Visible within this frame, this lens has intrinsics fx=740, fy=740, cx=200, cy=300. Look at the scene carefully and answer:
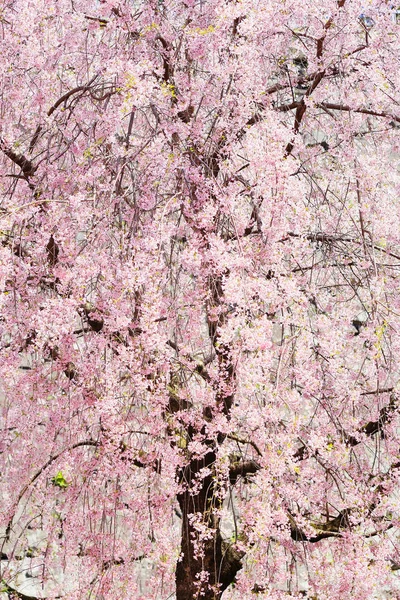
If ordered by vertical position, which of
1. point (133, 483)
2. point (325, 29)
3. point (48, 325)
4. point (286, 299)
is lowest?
point (133, 483)

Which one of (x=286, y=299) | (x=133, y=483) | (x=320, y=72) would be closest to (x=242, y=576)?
(x=133, y=483)

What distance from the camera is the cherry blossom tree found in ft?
7.79

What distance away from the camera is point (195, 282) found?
3.03 meters

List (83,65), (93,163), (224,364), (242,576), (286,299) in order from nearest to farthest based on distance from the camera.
A: 1. (286,299)
2. (224,364)
3. (93,163)
4. (242,576)
5. (83,65)

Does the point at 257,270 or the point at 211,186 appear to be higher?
the point at 211,186

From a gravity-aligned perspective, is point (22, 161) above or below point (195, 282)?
above

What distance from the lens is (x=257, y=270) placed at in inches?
98.3

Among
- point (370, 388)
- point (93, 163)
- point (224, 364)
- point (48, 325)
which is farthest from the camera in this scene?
point (370, 388)

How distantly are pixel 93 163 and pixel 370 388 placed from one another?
73.5 inches

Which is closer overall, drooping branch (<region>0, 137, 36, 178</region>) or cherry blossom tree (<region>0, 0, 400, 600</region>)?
cherry blossom tree (<region>0, 0, 400, 600</region>)

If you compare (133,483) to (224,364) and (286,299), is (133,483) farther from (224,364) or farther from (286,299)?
(286,299)

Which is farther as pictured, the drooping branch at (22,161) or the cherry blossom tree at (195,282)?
the drooping branch at (22,161)

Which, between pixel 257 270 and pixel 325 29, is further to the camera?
pixel 325 29

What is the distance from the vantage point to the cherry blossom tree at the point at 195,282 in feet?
7.79
